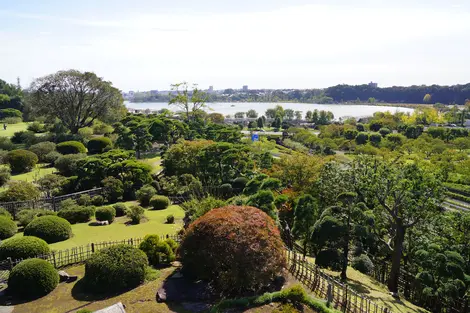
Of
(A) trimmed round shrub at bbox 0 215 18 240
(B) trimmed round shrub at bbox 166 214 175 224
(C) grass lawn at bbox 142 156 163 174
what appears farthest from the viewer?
(C) grass lawn at bbox 142 156 163 174

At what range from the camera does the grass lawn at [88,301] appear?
35.7ft

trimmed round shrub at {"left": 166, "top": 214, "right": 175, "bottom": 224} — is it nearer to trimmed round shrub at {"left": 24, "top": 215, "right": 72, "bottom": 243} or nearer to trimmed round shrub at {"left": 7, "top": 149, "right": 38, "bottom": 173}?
trimmed round shrub at {"left": 24, "top": 215, "right": 72, "bottom": 243}

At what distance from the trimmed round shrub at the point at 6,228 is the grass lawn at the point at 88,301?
639 centimetres

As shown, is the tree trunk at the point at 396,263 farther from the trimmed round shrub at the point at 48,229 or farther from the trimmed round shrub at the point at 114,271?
the trimmed round shrub at the point at 48,229

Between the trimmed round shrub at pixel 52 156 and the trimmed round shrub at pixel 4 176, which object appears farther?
the trimmed round shrub at pixel 52 156

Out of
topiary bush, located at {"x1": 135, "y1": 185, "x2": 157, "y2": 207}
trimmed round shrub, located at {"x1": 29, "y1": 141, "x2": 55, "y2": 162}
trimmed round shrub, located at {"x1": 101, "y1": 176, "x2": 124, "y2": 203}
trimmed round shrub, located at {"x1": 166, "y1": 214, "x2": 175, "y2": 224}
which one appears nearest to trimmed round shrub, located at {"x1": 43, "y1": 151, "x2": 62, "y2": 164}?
trimmed round shrub, located at {"x1": 29, "y1": 141, "x2": 55, "y2": 162}

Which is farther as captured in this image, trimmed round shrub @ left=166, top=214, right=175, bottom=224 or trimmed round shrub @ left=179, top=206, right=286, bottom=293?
trimmed round shrub @ left=166, top=214, right=175, bottom=224

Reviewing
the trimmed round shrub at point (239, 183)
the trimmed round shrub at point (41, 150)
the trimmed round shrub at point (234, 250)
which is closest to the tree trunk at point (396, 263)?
the trimmed round shrub at point (234, 250)

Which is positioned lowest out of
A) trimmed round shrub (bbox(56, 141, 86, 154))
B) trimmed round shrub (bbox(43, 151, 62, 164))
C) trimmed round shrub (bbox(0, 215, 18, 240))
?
trimmed round shrub (bbox(0, 215, 18, 240))

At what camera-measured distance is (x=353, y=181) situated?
15977mm

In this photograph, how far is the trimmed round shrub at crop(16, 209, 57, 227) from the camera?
18.4 meters

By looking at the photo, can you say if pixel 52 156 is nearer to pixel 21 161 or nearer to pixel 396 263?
pixel 21 161

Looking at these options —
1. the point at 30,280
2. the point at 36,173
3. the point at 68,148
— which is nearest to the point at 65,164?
the point at 36,173

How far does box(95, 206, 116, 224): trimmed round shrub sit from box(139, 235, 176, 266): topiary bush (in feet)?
20.6
